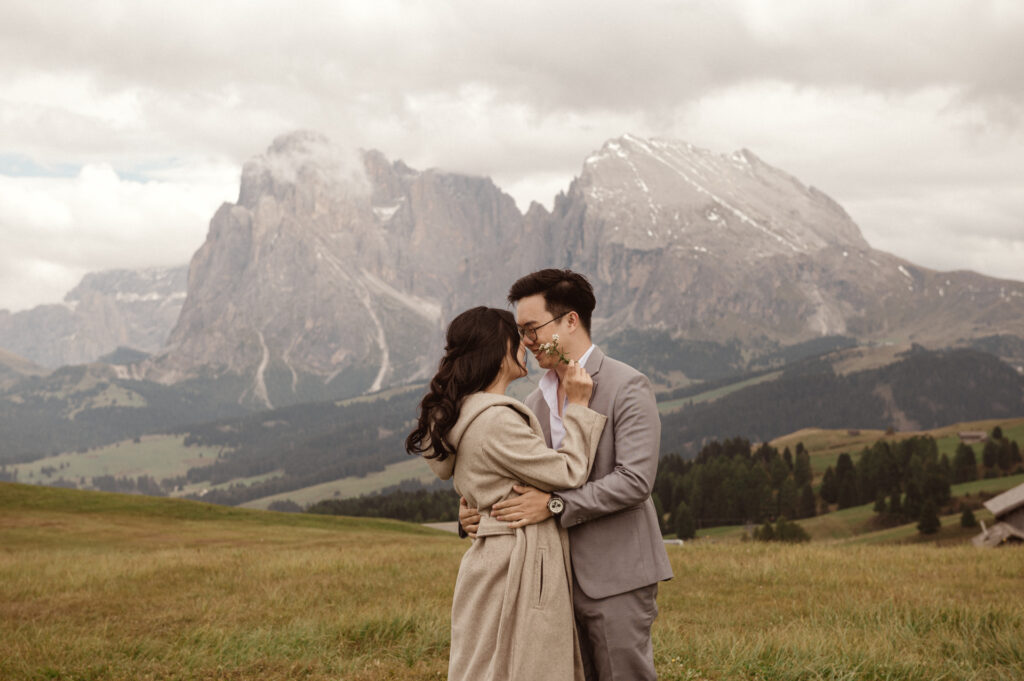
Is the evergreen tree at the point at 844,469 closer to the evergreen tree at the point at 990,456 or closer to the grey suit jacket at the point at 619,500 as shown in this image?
the evergreen tree at the point at 990,456

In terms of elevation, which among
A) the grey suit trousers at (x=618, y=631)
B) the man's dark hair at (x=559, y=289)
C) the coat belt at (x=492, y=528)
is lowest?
the grey suit trousers at (x=618, y=631)

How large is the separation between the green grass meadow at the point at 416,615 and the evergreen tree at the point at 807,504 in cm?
12890

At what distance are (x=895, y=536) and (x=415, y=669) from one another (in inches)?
4150

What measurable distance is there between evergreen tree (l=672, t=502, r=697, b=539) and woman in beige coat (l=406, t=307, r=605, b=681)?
417ft

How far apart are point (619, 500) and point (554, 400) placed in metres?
1.12

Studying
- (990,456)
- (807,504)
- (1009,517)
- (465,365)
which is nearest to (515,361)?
(465,365)

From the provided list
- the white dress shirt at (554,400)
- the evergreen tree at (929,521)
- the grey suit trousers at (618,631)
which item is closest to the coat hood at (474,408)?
the white dress shirt at (554,400)

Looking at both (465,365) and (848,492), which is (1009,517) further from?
(848,492)

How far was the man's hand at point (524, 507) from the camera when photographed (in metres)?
6.25

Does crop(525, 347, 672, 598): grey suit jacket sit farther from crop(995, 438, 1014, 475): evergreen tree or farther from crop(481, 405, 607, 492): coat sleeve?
crop(995, 438, 1014, 475): evergreen tree

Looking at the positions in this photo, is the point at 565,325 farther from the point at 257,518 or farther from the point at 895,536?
the point at 895,536

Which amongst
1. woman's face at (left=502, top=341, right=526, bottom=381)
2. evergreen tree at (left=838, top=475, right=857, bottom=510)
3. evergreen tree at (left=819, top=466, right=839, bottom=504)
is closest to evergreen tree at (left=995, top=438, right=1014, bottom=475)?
evergreen tree at (left=838, top=475, right=857, bottom=510)

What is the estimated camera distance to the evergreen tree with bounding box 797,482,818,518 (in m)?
146

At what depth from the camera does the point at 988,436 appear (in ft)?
592
